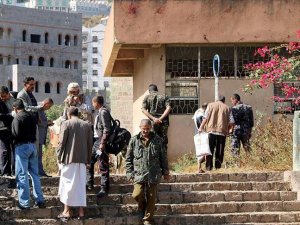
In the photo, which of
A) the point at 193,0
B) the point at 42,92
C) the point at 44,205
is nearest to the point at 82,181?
the point at 44,205

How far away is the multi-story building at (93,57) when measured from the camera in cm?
15438

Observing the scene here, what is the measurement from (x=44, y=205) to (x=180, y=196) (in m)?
2.27

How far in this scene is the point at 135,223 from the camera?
15.0m

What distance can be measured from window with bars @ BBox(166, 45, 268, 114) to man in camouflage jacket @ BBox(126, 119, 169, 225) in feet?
24.3

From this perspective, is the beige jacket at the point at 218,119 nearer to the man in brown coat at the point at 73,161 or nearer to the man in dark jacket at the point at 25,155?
the man in brown coat at the point at 73,161

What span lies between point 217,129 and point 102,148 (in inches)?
123

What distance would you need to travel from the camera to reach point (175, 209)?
50.8ft

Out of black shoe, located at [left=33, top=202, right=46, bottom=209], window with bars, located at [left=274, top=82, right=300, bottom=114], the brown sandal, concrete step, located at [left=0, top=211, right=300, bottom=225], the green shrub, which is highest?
window with bars, located at [left=274, top=82, right=300, bottom=114]

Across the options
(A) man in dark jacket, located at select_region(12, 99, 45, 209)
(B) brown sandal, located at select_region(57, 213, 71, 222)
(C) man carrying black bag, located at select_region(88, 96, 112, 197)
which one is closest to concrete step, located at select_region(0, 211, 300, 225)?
(B) brown sandal, located at select_region(57, 213, 71, 222)

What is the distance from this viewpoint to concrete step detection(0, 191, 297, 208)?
1546 centimetres

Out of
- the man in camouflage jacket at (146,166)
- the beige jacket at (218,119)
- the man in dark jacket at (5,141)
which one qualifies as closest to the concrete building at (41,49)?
the beige jacket at (218,119)

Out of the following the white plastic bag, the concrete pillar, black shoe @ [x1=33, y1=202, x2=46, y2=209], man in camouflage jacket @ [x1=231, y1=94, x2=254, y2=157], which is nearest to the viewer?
black shoe @ [x1=33, y1=202, x2=46, y2=209]

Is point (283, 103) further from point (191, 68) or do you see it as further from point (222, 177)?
point (222, 177)

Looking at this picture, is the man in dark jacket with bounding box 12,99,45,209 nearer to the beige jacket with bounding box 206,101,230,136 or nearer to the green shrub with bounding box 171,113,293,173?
the green shrub with bounding box 171,113,293,173
